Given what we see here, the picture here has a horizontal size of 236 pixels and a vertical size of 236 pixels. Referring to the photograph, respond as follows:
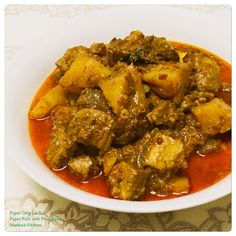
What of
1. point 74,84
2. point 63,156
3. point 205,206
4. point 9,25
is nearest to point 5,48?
point 9,25

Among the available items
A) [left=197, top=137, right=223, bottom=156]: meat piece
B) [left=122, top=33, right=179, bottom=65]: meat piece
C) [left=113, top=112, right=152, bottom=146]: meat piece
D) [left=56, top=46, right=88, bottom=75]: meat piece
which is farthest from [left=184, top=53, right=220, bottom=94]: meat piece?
[left=56, top=46, right=88, bottom=75]: meat piece

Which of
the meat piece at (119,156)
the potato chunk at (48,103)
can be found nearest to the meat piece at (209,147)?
the meat piece at (119,156)

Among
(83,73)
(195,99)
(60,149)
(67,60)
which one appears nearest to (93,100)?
(83,73)

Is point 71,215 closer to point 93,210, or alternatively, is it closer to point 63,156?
point 93,210

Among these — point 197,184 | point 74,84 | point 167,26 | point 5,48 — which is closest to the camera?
point 197,184

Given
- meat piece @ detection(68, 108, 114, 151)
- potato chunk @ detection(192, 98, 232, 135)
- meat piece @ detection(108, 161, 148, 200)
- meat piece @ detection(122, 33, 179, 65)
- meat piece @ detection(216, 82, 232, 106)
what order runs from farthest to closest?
meat piece @ detection(216, 82, 232, 106), meat piece @ detection(122, 33, 179, 65), potato chunk @ detection(192, 98, 232, 135), meat piece @ detection(68, 108, 114, 151), meat piece @ detection(108, 161, 148, 200)

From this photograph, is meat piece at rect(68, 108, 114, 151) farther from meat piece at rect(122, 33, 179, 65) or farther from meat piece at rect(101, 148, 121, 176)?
meat piece at rect(122, 33, 179, 65)
